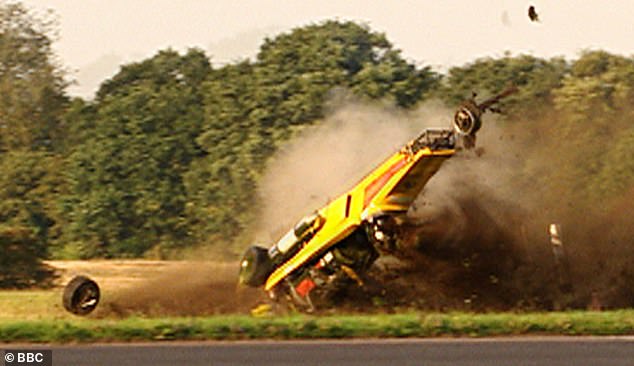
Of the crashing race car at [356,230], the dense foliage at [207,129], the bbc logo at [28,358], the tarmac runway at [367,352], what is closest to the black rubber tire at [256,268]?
the crashing race car at [356,230]

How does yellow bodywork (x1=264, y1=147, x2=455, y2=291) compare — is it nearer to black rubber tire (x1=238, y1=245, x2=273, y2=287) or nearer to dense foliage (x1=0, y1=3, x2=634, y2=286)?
black rubber tire (x1=238, y1=245, x2=273, y2=287)

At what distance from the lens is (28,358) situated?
21344 millimetres

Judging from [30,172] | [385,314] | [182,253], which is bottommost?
[385,314]

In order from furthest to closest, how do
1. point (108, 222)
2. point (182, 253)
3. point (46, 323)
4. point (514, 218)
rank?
1. point (108, 222)
2. point (182, 253)
3. point (514, 218)
4. point (46, 323)

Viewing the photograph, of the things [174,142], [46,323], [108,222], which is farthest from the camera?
[174,142]

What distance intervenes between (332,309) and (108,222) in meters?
31.1

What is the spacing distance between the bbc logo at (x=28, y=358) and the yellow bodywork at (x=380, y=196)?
10.3 metres

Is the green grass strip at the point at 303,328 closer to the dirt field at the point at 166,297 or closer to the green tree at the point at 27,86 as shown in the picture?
the dirt field at the point at 166,297

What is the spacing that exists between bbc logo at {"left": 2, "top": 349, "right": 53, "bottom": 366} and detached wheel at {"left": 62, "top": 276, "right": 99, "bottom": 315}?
10.0 meters

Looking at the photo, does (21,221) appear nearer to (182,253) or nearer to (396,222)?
(182,253)

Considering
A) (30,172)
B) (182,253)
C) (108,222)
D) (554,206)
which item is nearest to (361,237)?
(554,206)

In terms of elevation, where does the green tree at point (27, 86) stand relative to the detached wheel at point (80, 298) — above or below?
above

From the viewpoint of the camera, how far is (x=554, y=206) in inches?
1481

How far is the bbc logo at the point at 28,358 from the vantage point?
21.0 m
